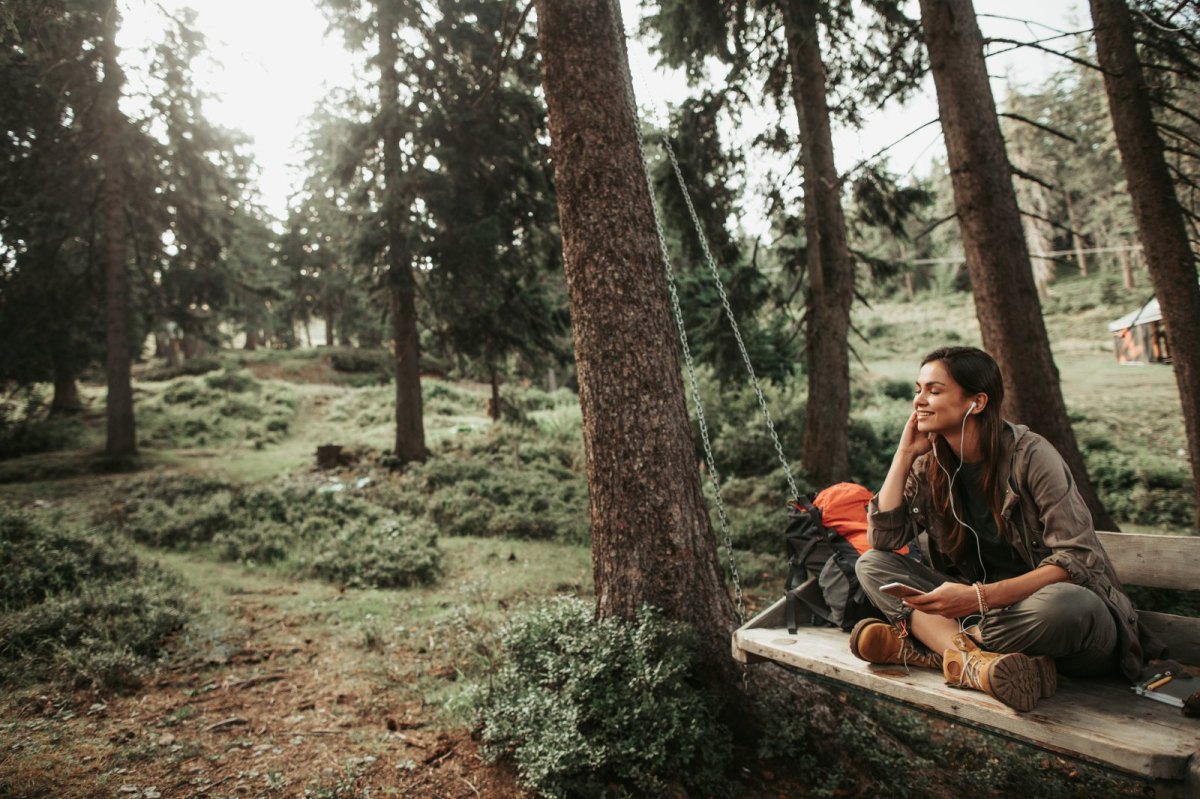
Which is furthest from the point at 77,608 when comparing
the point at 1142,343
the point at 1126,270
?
the point at 1126,270

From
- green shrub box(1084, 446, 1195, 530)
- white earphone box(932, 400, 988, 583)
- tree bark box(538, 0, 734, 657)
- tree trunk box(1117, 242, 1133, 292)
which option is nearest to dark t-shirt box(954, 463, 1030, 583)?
white earphone box(932, 400, 988, 583)

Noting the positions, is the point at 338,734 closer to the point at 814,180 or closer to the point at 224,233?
the point at 814,180

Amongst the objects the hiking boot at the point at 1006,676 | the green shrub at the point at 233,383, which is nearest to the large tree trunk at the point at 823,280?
the hiking boot at the point at 1006,676

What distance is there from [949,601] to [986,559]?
556 mm

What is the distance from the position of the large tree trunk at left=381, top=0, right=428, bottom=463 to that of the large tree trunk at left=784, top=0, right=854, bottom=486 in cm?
777

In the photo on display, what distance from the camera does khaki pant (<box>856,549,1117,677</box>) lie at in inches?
93.1

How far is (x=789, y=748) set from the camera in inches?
143

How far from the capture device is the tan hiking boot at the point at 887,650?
108 inches

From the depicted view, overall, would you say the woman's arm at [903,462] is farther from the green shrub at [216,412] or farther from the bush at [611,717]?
the green shrub at [216,412]

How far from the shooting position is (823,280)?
10.0 metres

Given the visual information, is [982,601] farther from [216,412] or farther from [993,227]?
[216,412]

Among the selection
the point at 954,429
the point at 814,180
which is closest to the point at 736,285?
the point at 814,180

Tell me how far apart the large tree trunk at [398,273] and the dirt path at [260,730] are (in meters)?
7.92

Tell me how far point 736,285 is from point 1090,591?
9.05 meters
